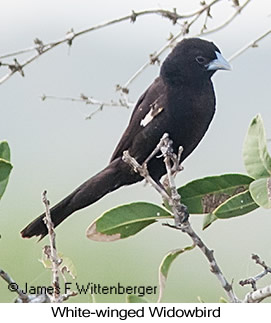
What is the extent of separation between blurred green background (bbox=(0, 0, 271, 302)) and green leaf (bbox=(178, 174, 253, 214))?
0.16 meters

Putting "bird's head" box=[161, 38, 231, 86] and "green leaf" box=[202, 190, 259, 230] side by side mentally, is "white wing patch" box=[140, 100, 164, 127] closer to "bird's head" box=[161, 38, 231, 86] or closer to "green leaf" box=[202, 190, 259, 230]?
"bird's head" box=[161, 38, 231, 86]

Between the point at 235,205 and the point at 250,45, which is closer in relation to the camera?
the point at 235,205

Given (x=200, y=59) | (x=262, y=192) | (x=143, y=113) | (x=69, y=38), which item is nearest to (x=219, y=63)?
(x=200, y=59)

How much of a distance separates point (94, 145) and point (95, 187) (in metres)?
0.07

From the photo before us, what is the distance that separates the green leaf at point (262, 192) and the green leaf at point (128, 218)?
5.0 inches

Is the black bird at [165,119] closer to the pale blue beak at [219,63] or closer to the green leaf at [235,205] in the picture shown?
the pale blue beak at [219,63]

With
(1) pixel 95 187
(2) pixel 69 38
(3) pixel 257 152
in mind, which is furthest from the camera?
(1) pixel 95 187

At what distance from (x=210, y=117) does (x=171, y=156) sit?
0.73 ft

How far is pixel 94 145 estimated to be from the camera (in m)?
1.08

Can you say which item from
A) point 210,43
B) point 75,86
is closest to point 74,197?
point 75,86

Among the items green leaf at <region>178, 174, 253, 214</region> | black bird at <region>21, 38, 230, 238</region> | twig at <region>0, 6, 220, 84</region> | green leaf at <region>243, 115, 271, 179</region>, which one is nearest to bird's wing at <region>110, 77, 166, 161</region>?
black bird at <region>21, 38, 230, 238</region>

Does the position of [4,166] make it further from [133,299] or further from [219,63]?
[219,63]

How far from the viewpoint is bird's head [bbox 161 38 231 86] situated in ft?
3.48

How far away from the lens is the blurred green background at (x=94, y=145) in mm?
1031
